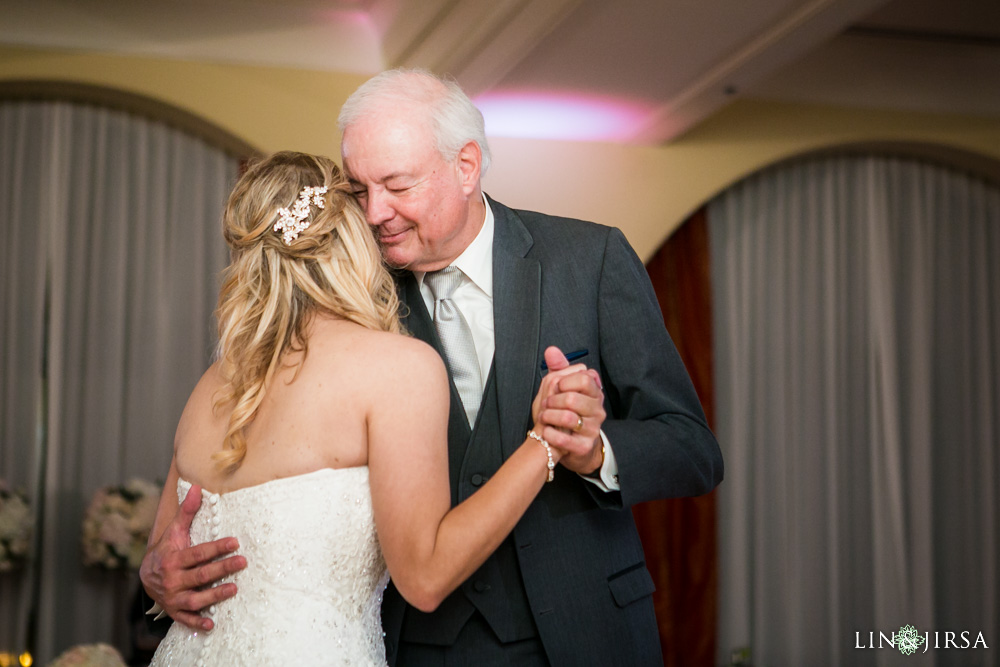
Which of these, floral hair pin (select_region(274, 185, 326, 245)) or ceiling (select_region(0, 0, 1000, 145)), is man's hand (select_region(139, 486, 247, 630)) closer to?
floral hair pin (select_region(274, 185, 326, 245))

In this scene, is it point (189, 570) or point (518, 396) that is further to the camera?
point (518, 396)

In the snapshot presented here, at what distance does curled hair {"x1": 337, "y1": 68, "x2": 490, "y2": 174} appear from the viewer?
220 cm

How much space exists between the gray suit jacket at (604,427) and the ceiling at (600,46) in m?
1.70

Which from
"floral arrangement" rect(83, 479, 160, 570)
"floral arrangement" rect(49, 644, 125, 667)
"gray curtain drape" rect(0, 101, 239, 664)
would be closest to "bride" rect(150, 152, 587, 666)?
"floral arrangement" rect(49, 644, 125, 667)

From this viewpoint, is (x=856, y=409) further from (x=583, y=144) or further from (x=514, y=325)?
(x=514, y=325)

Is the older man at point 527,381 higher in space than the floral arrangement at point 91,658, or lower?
higher

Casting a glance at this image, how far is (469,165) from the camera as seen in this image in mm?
2299

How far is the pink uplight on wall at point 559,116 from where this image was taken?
465cm

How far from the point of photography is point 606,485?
1.91 metres

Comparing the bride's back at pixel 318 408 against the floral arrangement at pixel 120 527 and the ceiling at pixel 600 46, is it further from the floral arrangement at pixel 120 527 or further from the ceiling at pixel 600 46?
the floral arrangement at pixel 120 527

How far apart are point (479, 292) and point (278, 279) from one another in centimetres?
56

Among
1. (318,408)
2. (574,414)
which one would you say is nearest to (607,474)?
(574,414)

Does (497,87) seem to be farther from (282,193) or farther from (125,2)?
(282,193)

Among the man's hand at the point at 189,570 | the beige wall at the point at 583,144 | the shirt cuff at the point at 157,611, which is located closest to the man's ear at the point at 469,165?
the man's hand at the point at 189,570
